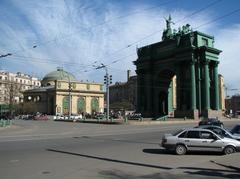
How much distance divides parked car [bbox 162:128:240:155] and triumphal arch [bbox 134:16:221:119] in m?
56.7

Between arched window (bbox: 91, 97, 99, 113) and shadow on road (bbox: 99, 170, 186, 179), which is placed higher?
arched window (bbox: 91, 97, 99, 113)

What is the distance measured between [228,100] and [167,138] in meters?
188

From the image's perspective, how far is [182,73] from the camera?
81.4 meters

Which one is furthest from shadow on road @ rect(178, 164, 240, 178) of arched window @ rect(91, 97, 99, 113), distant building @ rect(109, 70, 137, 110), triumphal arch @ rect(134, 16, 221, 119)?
distant building @ rect(109, 70, 137, 110)

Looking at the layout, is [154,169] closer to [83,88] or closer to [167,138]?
[167,138]

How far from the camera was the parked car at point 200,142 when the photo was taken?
714 inches

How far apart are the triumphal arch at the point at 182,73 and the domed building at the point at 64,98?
175 ft

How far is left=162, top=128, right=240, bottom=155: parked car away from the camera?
18.1m

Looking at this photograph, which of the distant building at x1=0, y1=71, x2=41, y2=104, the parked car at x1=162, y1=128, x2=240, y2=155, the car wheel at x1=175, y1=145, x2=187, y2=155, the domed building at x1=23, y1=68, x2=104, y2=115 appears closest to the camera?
the parked car at x1=162, y1=128, x2=240, y2=155

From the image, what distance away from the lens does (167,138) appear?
18688 mm

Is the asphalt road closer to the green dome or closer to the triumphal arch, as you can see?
the triumphal arch

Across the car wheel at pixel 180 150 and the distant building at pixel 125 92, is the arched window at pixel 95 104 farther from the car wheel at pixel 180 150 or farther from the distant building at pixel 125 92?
the car wheel at pixel 180 150

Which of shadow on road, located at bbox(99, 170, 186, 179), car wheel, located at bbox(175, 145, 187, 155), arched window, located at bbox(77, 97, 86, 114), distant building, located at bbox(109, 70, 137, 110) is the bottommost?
shadow on road, located at bbox(99, 170, 186, 179)

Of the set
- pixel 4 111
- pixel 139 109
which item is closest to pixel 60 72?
pixel 4 111
